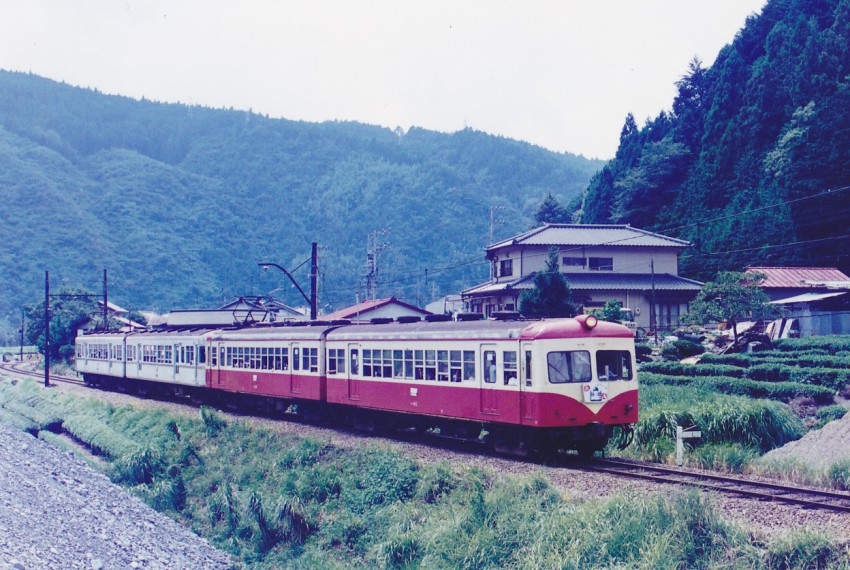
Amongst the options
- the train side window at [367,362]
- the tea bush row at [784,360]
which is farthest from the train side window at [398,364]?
the tea bush row at [784,360]

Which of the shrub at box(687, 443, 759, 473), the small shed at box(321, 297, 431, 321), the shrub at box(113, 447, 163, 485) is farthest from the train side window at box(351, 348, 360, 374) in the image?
the small shed at box(321, 297, 431, 321)

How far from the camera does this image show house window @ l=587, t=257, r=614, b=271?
49094 mm

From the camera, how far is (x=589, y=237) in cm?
5009

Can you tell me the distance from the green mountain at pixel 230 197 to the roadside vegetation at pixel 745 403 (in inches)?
2129

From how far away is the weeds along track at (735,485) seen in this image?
34.9 ft

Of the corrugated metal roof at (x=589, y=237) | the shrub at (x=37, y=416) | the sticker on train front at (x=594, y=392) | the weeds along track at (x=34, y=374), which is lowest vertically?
the shrub at (x=37, y=416)

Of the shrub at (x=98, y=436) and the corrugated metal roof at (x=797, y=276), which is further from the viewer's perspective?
the corrugated metal roof at (x=797, y=276)

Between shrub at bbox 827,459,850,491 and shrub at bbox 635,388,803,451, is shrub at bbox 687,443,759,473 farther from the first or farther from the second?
shrub at bbox 827,459,850,491

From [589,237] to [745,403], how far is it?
3372cm

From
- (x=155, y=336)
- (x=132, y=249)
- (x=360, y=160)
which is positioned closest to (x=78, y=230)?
(x=132, y=249)

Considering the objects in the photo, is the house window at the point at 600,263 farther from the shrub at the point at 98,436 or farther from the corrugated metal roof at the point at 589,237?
the shrub at the point at 98,436

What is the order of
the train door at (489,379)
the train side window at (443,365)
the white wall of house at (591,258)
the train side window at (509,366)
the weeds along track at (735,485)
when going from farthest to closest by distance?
the white wall of house at (591,258), the train side window at (443,365), the train door at (489,379), the train side window at (509,366), the weeds along track at (735,485)

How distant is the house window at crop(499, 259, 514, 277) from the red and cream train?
84.2 feet

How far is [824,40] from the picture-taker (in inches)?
1969
